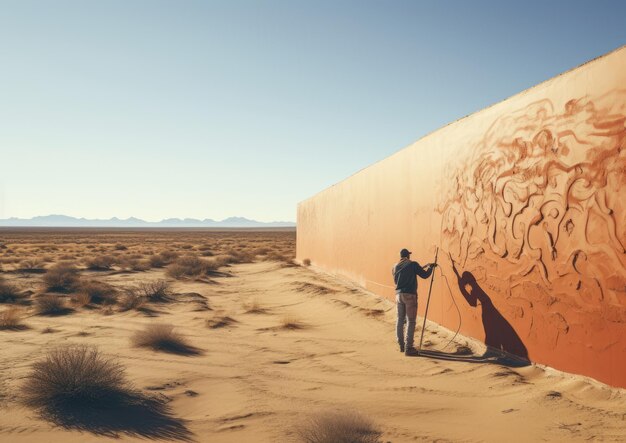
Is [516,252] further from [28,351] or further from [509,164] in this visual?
[28,351]

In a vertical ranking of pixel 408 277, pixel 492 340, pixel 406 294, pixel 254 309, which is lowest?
pixel 254 309

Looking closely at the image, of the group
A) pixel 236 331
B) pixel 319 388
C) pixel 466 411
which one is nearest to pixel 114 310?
pixel 236 331

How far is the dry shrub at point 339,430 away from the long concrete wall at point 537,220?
8.94 ft

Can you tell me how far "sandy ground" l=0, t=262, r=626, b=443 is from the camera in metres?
5.08

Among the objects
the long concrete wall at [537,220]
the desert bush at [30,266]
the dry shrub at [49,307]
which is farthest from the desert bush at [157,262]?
the long concrete wall at [537,220]

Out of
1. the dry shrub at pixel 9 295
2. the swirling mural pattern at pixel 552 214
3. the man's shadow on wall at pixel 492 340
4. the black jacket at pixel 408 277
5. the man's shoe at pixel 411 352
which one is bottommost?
the dry shrub at pixel 9 295

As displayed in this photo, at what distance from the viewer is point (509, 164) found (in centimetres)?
752

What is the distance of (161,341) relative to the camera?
8.73 metres

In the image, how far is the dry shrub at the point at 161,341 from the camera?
866 centimetres

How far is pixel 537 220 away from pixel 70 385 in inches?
236

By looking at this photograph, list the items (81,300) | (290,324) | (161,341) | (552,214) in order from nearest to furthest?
(552,214) < (161,341) < (290,324) < (81,300)

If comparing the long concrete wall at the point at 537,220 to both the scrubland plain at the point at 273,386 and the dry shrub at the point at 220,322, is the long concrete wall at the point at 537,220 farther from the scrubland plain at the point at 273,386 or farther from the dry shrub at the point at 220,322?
the dry shrub at the point at 220,322

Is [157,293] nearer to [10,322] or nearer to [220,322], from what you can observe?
[220,322]

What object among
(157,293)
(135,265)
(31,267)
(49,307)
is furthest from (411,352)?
(31,267)
